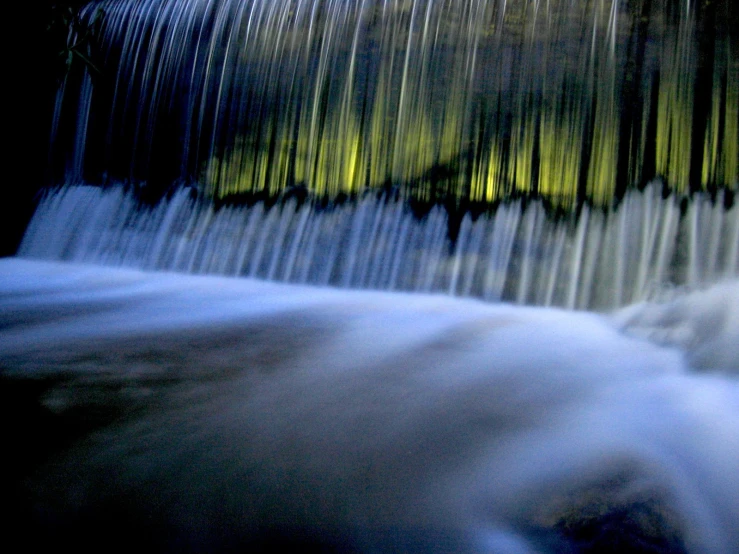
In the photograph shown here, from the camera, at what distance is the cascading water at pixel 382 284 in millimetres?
1202

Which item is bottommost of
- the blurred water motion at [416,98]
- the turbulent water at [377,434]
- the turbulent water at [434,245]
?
the turbulent water at [377,434]

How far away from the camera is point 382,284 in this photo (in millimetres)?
4047

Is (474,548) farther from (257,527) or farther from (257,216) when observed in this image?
(257,216)

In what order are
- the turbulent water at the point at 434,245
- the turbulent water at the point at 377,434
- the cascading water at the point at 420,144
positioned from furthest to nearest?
the cascading water at the point at 420,144, the turbulent water at the point at 434,245, the turbulent water at the point at 377,434

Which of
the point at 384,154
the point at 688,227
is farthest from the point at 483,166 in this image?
the point at 688,227

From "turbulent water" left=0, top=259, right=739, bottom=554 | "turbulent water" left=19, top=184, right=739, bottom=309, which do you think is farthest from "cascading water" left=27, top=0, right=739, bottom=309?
"turbulent water" left=0, top=259, right=739, bottom=554

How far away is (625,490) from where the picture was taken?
48.9 inches

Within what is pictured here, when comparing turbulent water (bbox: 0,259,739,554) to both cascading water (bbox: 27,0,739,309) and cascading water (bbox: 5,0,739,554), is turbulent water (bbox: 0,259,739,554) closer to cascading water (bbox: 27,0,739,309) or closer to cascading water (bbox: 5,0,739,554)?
cascading water (bbox: 5,0,739,554)

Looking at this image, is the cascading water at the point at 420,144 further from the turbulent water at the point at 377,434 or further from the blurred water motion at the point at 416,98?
the turbulent water at the point at 377,434

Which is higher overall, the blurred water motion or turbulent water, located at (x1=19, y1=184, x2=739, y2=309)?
the blurred water motion

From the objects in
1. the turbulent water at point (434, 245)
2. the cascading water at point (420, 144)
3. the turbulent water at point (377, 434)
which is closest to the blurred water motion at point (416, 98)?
the cascading water at point (420, 144)

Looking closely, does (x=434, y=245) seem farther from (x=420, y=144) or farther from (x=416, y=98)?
(x=416, y=98)

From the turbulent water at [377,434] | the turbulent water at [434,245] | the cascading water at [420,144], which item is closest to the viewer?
the turbulent water at [377,434]

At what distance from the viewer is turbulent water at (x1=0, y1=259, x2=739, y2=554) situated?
1.11 meters
